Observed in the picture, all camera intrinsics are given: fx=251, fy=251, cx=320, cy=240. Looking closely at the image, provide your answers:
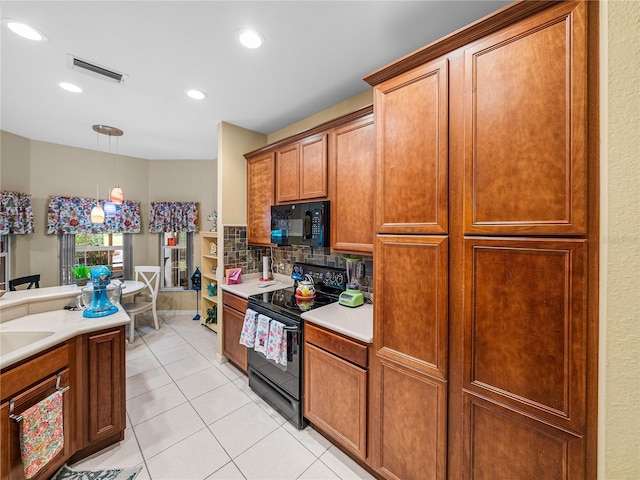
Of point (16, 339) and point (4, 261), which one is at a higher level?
point (4, 261)

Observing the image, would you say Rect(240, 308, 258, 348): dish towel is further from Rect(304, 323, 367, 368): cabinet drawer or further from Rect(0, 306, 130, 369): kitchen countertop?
Rect(0, 306, 130, 369): kitchen countertop

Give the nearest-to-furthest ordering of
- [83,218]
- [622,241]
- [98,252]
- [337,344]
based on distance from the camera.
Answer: [622,241]
[337,344]
[83,218]
[98,252]

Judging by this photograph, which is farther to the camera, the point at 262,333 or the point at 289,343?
the point at 262,333

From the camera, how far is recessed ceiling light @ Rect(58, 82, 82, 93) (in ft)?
7.08

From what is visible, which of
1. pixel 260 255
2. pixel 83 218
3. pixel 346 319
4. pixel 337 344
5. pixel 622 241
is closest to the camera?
pixel 622 241

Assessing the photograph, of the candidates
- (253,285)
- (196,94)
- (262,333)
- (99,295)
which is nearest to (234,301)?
(253,285)

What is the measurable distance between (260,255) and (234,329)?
3.22ft

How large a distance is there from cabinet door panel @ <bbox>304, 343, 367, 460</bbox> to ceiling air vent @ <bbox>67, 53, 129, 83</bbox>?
262 cm

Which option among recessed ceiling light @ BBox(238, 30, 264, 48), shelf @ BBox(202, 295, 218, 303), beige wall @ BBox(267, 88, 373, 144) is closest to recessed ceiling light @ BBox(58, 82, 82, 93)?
recessed ceiling light @ BBox(238, 30, 264, 48)

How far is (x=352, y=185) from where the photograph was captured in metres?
2.01

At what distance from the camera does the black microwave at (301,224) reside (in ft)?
7.20

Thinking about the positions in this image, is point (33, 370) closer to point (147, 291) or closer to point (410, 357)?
point (410, 357)

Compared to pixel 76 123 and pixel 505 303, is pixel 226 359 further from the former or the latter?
pixel 76 123

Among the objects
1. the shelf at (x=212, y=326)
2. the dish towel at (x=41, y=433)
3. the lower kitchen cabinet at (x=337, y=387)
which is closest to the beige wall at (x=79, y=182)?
the shelf at (x=212, y=326)
